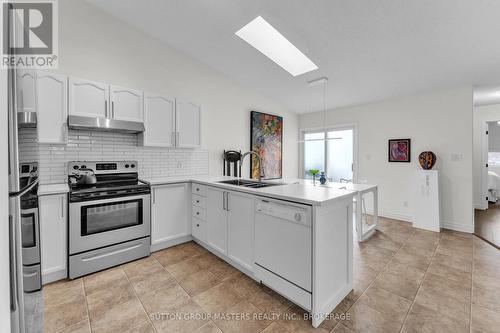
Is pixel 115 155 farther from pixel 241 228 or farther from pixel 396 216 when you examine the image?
pixel 396 216

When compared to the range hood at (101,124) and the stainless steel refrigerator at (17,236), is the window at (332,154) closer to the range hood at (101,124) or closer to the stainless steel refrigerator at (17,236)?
the range hood at (101,124)

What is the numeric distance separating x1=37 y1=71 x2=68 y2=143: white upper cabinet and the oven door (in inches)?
32.4

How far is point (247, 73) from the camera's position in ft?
13.2

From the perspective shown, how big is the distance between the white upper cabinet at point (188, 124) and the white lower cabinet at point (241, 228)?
4.70 ft

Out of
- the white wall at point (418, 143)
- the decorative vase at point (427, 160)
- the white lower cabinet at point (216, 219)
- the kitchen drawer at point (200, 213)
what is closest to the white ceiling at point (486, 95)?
the white wall at point (418, 143)

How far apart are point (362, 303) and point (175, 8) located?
3.87 meters

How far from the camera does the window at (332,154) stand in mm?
4961

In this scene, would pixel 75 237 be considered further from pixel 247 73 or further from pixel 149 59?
pixel 247 73

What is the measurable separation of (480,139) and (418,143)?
247 centimetres

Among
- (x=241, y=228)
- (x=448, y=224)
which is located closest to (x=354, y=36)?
(x=241, y=228)

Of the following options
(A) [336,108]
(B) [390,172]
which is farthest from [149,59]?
(B) [390,172]

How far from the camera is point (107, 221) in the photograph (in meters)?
2.36

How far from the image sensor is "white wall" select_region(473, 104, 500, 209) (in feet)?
15.7

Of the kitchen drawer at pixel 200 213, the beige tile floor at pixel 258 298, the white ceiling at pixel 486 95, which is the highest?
the white ceiling at pixel 486 95
